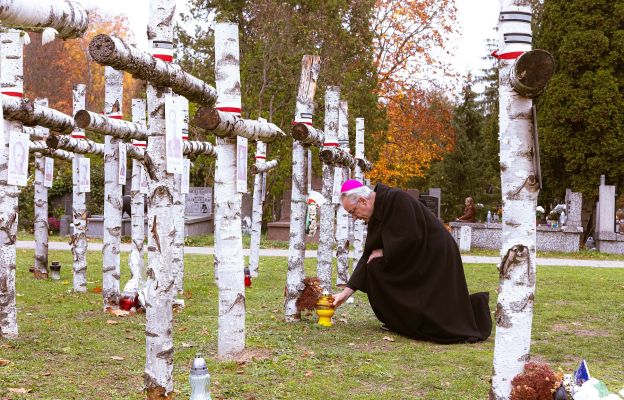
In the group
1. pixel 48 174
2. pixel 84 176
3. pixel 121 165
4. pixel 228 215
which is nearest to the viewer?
pixel 228 215

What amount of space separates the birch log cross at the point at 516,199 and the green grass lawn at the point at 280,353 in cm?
124

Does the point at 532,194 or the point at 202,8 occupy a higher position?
the point at 202,8

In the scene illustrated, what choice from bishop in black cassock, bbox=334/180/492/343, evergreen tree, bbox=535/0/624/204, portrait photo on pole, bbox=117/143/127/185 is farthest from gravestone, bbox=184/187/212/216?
bishop in black cassock, bbox=334/180/492/343

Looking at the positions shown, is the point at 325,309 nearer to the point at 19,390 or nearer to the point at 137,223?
the point at 137,223

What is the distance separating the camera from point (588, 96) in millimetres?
27703

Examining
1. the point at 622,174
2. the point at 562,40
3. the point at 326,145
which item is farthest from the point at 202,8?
the point at 326,145

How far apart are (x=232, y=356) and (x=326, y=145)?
3.94m

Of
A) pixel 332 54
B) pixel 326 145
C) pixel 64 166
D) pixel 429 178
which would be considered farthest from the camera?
pixel 429 178

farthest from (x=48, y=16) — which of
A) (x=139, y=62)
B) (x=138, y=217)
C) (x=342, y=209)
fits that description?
(x=342, y=209)

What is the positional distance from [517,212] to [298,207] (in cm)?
472

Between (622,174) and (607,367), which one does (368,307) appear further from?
(622,174)

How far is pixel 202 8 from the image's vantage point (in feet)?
90.5

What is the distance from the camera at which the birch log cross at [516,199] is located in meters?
4.81

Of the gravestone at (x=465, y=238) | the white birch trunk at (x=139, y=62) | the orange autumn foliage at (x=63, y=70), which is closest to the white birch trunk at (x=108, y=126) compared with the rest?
the white birch trunk at (x=139, y=62)
